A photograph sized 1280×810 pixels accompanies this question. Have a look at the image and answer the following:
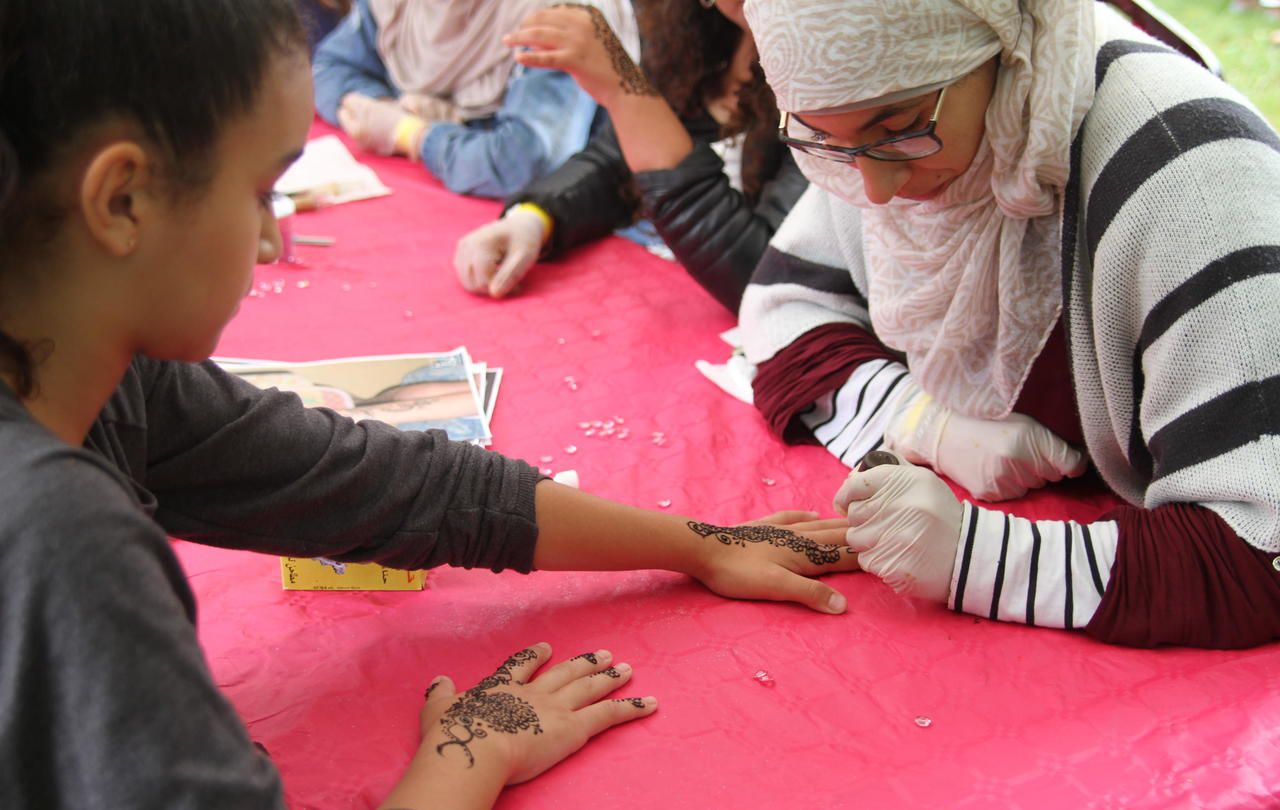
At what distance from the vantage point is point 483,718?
96cm

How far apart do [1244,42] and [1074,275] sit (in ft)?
6.44

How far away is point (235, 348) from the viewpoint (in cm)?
177

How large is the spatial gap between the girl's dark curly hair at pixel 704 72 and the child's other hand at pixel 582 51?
0.36ft

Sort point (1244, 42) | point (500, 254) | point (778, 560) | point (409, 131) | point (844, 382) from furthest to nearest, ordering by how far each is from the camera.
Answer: point (1244, 42) < point (409, 131) < point (500, 254) < point (844, 382) < point (778, 560)

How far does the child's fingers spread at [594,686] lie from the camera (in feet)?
3.36

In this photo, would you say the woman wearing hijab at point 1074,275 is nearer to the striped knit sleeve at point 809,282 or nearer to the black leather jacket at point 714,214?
the striped knit sleeve at point 809,282

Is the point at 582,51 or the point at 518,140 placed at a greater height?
the point at 582,51

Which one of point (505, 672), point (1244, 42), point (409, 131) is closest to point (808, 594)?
point (505, 672)

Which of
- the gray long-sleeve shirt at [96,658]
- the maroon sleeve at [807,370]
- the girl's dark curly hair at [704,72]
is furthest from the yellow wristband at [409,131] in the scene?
the gray long-sleeve shirt at [96,658]

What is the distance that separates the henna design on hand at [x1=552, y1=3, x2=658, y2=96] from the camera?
1.79 m

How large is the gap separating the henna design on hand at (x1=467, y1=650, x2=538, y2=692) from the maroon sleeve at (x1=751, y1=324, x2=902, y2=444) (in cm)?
57

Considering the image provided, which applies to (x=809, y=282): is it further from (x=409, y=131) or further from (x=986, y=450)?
(x=409, y=131)

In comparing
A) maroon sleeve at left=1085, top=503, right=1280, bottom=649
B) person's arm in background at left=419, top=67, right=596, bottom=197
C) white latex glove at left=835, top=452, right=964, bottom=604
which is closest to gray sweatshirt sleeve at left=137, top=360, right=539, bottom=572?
white latex glove at left=835, top=452, right=964, bottom=604

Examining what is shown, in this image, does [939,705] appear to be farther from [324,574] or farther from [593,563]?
[324,574]
